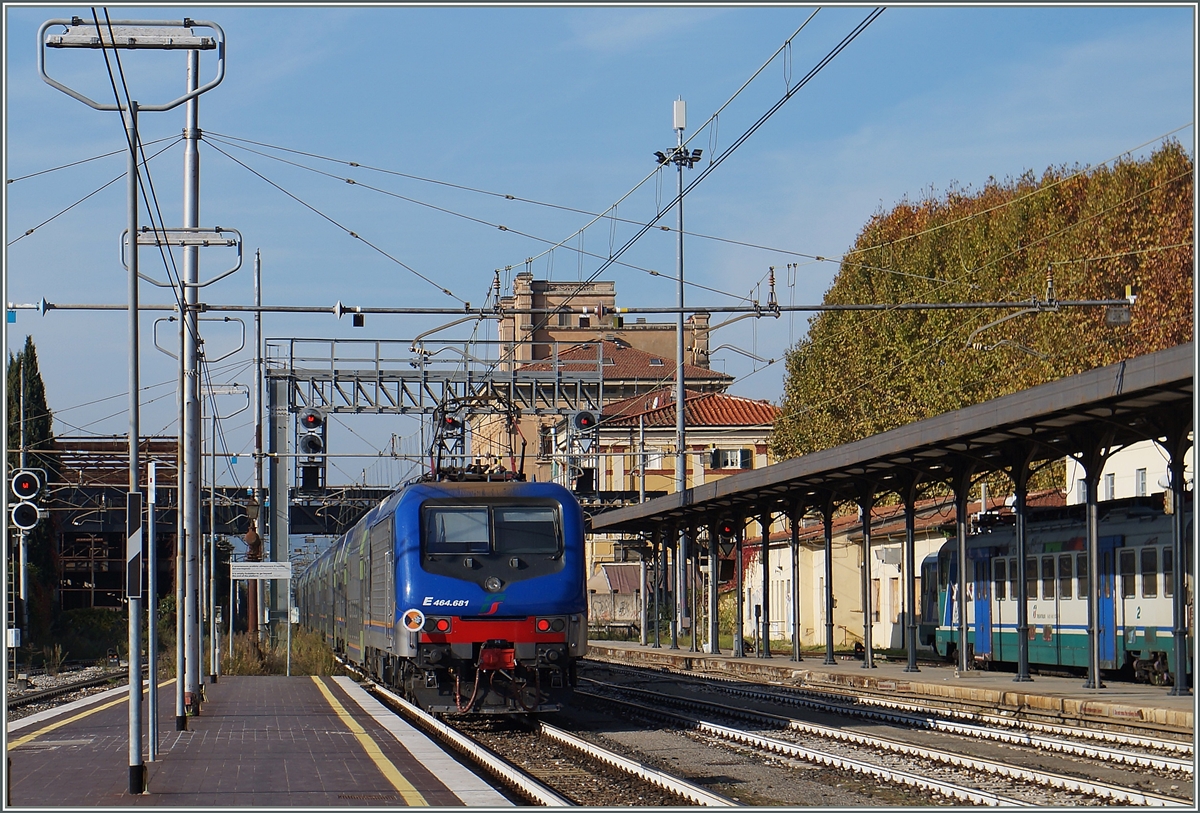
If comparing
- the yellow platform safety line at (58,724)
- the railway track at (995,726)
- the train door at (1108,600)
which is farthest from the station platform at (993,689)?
the yellow platform safety line at (58,724)

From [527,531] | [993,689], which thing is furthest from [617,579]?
[527,531]

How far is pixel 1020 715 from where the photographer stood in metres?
18.5

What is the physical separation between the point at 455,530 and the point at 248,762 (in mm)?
4800

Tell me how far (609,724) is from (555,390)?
2024cm

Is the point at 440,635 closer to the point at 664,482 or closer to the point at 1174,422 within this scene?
the point at 1174,422

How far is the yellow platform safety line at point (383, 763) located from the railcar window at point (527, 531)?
2.67 metres

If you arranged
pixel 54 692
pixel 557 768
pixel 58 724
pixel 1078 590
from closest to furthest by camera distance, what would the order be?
pixel 557 768
pixel 58 724
pixel 1078 590
pixel 54 692

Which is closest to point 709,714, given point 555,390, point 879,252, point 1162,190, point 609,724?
point 609,724

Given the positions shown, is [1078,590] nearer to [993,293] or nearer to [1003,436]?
[1003,436]

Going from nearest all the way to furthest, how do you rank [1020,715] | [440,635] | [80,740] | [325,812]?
[325,812]
[80,740]
[440,635]
[1020,715]

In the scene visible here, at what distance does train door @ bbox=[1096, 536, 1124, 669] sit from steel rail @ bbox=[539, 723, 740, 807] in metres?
11.2

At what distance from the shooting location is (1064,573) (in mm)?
25547

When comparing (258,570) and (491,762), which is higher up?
(258,570)

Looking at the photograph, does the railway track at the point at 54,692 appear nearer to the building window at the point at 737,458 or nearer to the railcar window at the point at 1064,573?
the railcar window at the point at 1064,573
